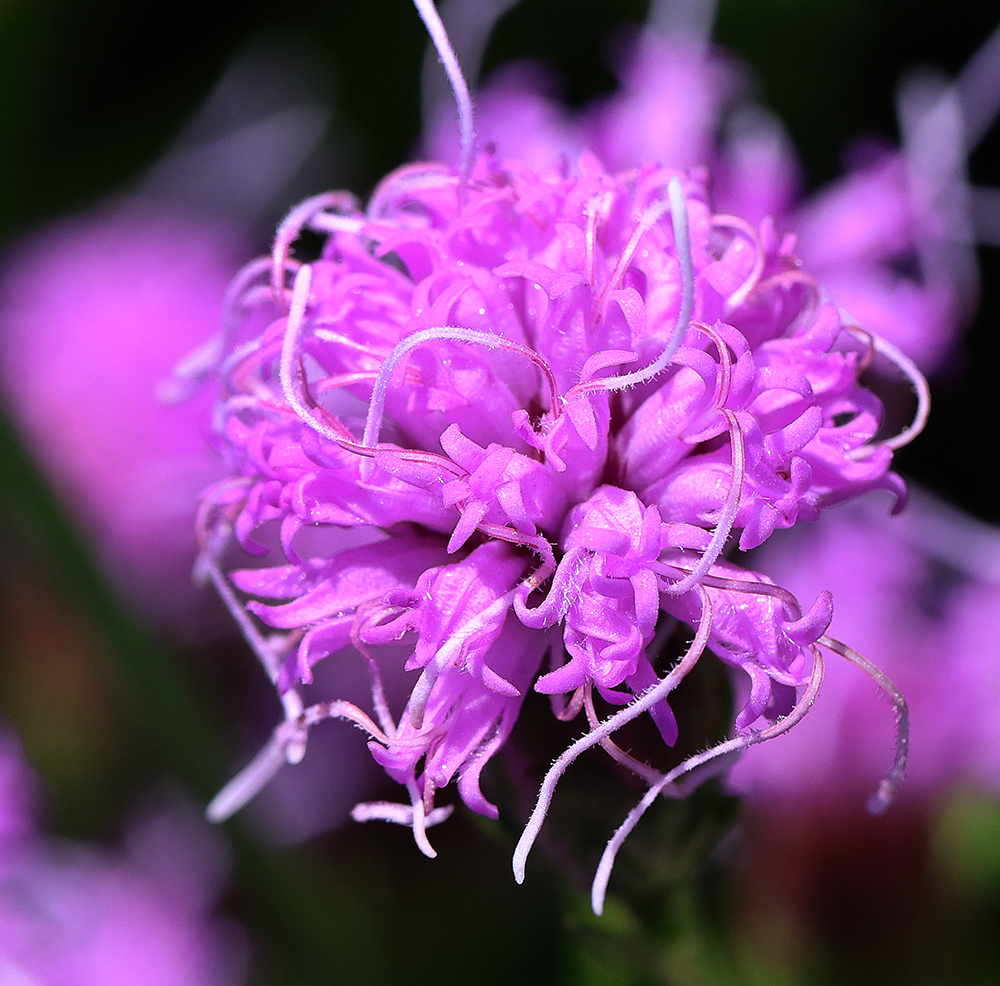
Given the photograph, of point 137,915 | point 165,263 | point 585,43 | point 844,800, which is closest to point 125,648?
point 137,915

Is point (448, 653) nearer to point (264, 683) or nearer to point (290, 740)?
point (290, 740)

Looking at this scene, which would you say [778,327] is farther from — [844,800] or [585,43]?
[585,43]

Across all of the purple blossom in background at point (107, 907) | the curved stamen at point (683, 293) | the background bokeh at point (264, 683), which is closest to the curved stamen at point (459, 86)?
the curved stamen at point (683, 293)

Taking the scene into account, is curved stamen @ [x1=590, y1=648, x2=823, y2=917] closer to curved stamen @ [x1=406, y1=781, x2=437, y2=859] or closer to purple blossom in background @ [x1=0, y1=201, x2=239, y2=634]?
curved stamen @ [x1=406, y1=781, x2=437, y2=859]

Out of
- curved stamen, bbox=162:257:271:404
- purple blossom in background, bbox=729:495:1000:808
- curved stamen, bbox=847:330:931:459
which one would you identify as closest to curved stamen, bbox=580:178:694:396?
curved stamen, bbox=847:330:931:459

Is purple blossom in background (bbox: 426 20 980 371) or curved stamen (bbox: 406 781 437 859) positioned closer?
curved stamen (bbox: 406 781 437 859)

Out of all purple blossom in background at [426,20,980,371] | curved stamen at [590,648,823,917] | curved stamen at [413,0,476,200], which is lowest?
purple blossom in background at [426,20,980,371]

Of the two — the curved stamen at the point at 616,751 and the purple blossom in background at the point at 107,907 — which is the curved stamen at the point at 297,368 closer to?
the curved stamen at the point at 616,751

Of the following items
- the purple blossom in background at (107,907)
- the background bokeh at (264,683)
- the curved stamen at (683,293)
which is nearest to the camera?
the curved stamen at (683,293)
